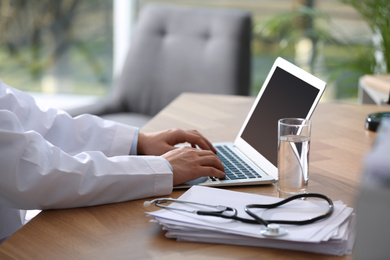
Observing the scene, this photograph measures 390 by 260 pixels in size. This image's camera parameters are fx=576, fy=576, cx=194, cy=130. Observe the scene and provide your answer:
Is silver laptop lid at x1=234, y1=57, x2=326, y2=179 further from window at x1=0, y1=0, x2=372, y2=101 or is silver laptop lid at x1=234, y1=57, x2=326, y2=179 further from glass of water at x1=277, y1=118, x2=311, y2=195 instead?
window at x1=0, y1=0, x2=372, y2=101

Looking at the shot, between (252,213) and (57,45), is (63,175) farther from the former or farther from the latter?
(57,45)

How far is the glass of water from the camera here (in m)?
1.12

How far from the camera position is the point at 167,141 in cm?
140

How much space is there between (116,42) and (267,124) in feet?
9.10

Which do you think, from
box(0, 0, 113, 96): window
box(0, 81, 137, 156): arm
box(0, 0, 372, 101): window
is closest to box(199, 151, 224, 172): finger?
box(0, 81, 137, 156): arm

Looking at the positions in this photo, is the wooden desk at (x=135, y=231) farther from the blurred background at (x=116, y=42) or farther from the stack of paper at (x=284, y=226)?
the blurred background at (x=116, y=42)

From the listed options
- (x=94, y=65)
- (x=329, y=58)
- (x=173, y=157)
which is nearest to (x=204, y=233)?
(x=173, y=157)

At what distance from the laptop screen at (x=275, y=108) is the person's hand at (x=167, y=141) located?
0.12 metres

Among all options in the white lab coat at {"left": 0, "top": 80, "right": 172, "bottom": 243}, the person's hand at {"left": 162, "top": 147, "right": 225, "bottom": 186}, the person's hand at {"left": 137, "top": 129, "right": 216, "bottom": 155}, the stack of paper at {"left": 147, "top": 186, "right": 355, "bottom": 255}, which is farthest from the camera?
the person's hand at {"left": 137, "top": 129, "right": 216, "bottom": 155}

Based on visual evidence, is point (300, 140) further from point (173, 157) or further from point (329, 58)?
point (329, 58)

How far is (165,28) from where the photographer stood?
2750 millimetres

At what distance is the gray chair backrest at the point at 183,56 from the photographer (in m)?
2.62

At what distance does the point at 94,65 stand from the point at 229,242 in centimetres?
328

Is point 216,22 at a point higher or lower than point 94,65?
higher
